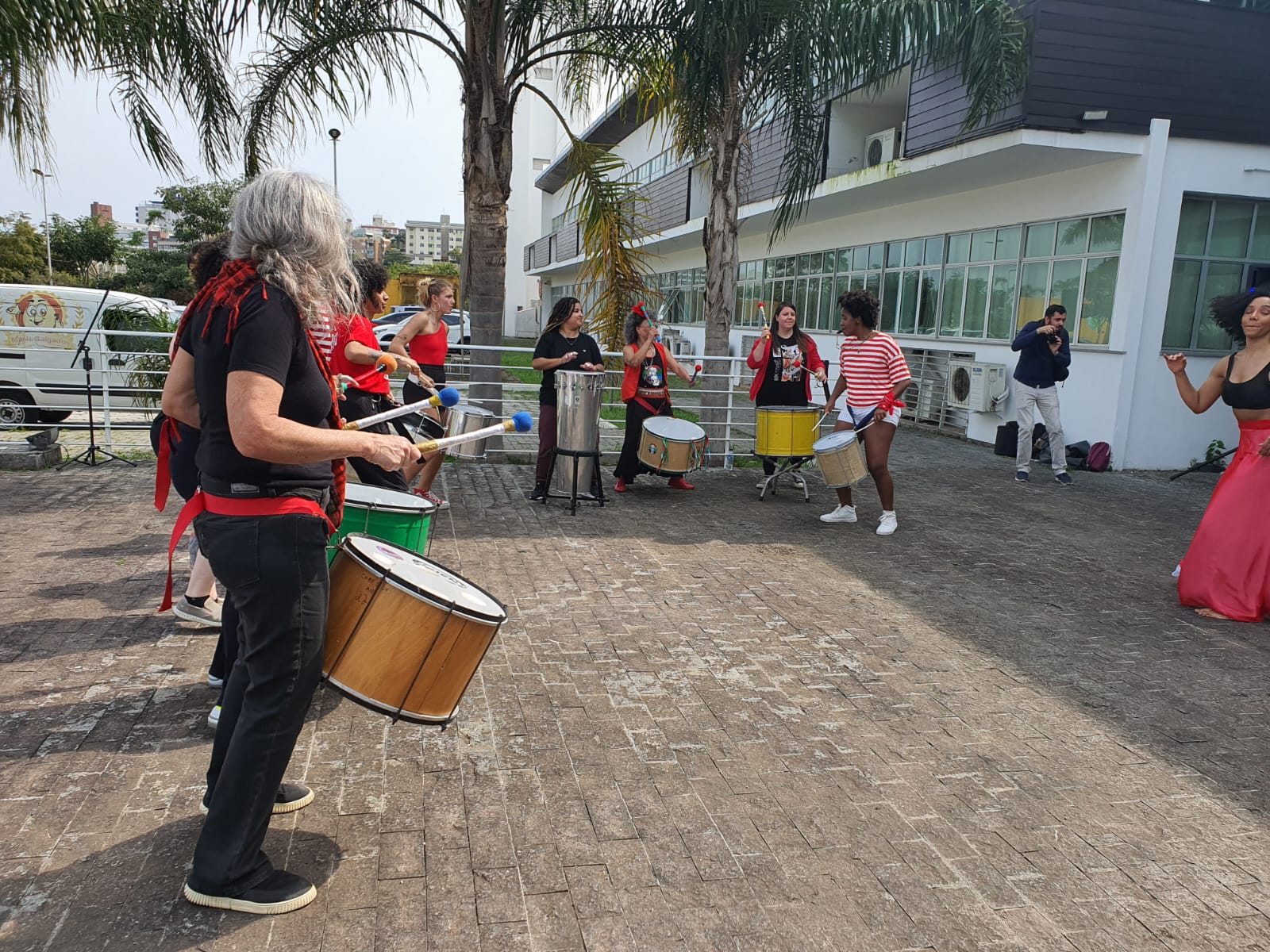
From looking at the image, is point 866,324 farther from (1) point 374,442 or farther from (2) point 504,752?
(1) point 374,442

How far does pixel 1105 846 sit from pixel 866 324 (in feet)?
17.7

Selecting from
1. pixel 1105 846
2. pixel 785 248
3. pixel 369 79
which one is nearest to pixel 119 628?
pixel 1105 846

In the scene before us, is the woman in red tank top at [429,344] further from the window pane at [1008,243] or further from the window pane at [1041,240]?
the window pane at [1008,243]

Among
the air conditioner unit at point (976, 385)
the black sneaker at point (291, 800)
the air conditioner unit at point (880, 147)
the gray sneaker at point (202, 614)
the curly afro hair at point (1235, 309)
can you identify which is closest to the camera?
the black sneaker at point (291, 800)

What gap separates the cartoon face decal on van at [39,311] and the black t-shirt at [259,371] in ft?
37.6

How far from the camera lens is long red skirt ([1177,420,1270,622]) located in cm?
569

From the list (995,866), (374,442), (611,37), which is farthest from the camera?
(611,37)

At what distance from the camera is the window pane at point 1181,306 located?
1189 cm

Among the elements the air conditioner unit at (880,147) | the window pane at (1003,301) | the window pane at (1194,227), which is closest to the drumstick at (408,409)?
the window pane at (1194,227)

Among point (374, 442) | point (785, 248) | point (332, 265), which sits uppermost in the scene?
point (785, 248)

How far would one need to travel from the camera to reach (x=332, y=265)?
8.45ft

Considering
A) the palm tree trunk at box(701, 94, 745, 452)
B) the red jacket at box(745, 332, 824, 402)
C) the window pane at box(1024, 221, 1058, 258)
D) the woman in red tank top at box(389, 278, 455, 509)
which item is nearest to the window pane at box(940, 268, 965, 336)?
the window pane at box(1024, 221, 1058, 258)

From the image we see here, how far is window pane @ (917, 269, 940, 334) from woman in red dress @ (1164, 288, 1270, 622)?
33.7 ft

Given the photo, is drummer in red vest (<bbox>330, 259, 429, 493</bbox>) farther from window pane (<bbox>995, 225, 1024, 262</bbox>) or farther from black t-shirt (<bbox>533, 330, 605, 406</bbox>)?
window pane (<bbox>995, 225, 1024, 262</bbox>)
